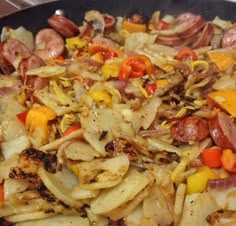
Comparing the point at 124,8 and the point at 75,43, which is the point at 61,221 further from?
the point at 124,8

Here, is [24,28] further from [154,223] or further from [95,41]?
[154,223]

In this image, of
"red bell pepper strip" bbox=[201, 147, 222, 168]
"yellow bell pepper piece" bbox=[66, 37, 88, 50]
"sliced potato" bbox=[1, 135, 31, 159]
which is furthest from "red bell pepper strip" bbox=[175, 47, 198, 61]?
"sliced potato" bbox=[1, 135, 31, 159]

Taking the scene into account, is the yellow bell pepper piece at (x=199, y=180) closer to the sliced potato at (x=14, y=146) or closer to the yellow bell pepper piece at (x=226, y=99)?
the yellow bell pepper piece at (x=226, y=99)

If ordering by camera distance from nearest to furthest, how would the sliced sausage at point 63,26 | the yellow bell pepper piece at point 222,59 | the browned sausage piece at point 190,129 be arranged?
the browned sausage piece at point 190,129, the yellow bell pepper piece at point 222,59, the sliced sausage at point 63,26

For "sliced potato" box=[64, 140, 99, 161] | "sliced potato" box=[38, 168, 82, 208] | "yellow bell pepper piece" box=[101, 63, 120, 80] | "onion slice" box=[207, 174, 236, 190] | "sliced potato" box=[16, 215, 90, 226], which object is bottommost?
"sliced potato" box=[16, 215, 90, 226]

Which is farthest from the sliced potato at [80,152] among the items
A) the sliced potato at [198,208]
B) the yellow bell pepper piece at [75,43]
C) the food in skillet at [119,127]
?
the yellow bell pepper piece at [75,43]

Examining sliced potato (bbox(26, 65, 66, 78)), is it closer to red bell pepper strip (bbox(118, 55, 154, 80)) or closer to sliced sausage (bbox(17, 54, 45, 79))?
sliced sausage (bbox(17, 54, 45, 79))

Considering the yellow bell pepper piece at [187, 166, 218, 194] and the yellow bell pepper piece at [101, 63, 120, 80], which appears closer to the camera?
the yellow bell pepper piece at [187, 166, 218, 194]
